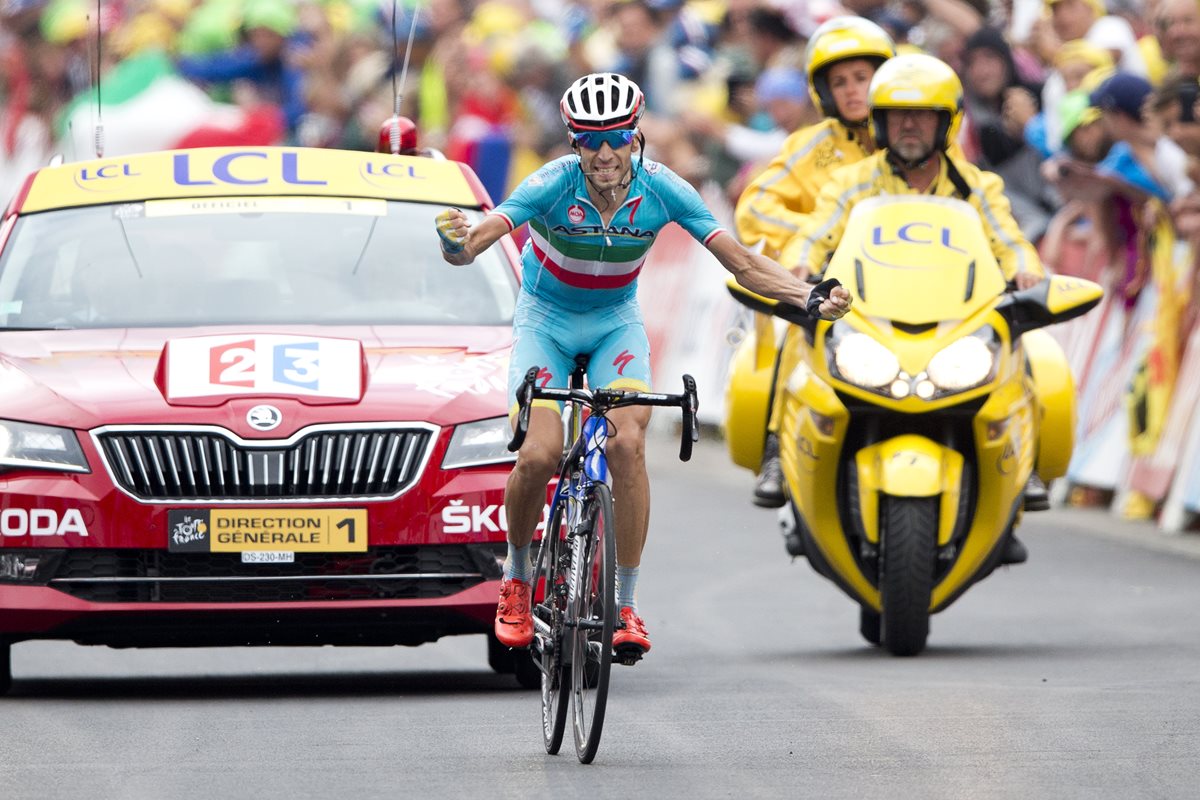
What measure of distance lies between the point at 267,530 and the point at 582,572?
171cm

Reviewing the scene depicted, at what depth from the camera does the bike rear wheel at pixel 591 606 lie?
768cm

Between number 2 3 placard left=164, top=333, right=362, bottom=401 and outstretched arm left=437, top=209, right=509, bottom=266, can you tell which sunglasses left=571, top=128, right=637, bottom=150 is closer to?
outstretched arm left=437, top=209, right=509, bottom=266

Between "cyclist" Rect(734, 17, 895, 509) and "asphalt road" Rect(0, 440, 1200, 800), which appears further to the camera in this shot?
"cyclist" Rect(734, 17, 895, 509)

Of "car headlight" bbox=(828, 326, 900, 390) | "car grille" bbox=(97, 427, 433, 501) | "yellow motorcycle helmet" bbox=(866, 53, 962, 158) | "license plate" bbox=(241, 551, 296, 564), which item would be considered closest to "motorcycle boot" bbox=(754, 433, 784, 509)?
"car headlight" bbox=(828, 326, 900, 390)

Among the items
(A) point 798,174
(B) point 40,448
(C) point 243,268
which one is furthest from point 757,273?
(A) point 798,174

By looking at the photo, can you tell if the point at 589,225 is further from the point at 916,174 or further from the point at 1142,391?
the point at 1142,391

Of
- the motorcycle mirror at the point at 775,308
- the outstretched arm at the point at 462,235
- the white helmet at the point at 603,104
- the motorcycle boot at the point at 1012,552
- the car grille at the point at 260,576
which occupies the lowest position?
the motorcycle boot at the point at 1012,552

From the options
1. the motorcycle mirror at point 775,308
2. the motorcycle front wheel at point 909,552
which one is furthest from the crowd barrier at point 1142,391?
the motorcycle front wheel at point 909,552

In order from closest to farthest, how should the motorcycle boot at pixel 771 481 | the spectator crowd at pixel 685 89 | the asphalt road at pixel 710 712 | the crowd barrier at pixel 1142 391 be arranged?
the asphalt road at pixel 710 712
the motorcycle boot at pixel 771 481
the crowd barrier at pixel 1142 391
the spectator crowd at pixel 685 89

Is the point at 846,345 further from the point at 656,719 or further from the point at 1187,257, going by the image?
the point at 1187,257

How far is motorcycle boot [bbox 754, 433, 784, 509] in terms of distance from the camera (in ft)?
37.6

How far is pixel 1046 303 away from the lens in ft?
35.1

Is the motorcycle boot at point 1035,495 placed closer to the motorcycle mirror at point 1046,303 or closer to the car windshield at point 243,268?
the motorcycle mirror at point 1046,303

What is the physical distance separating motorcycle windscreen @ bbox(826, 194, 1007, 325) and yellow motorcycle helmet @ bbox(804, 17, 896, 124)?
147 cm
